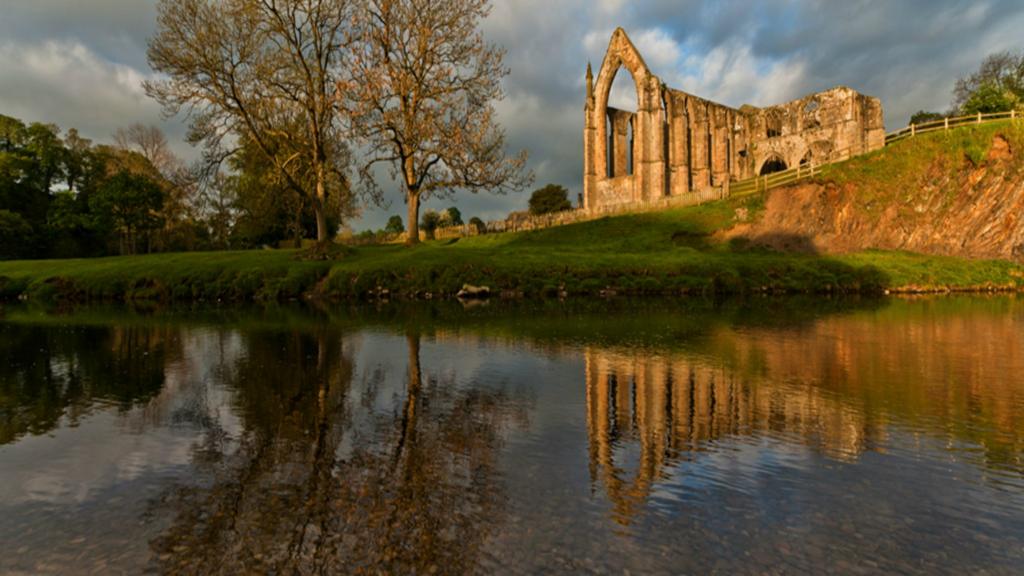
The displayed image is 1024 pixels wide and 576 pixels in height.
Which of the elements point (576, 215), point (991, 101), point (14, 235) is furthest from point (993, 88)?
point (14, 235)

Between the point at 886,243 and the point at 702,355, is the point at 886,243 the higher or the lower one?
the higher one

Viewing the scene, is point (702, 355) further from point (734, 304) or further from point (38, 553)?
point (734, 304)

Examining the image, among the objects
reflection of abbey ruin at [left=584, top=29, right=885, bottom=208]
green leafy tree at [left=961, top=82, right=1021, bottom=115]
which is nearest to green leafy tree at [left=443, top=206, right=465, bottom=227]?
reflection of abbey ruin at [left=584, top=29, right=885, bottom=208]

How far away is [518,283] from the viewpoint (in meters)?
34.0

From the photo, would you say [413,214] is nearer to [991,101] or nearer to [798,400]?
[798,400]

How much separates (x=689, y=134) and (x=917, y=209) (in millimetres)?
33479

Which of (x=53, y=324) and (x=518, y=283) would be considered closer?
(x=53, y=324)

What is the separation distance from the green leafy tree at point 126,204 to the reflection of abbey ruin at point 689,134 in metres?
48.0

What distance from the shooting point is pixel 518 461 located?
20.6ft

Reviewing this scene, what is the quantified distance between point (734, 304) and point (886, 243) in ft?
88.0

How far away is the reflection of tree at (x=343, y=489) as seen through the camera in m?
4.26

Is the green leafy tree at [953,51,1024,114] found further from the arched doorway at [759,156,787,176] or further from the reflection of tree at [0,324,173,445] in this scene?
the reflection of tree at [0,324,173,445]

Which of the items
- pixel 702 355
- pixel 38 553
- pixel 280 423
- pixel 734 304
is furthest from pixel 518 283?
pixel 38 553

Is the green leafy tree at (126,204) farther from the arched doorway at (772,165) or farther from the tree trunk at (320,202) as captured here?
the arched doorway at (772,165)
